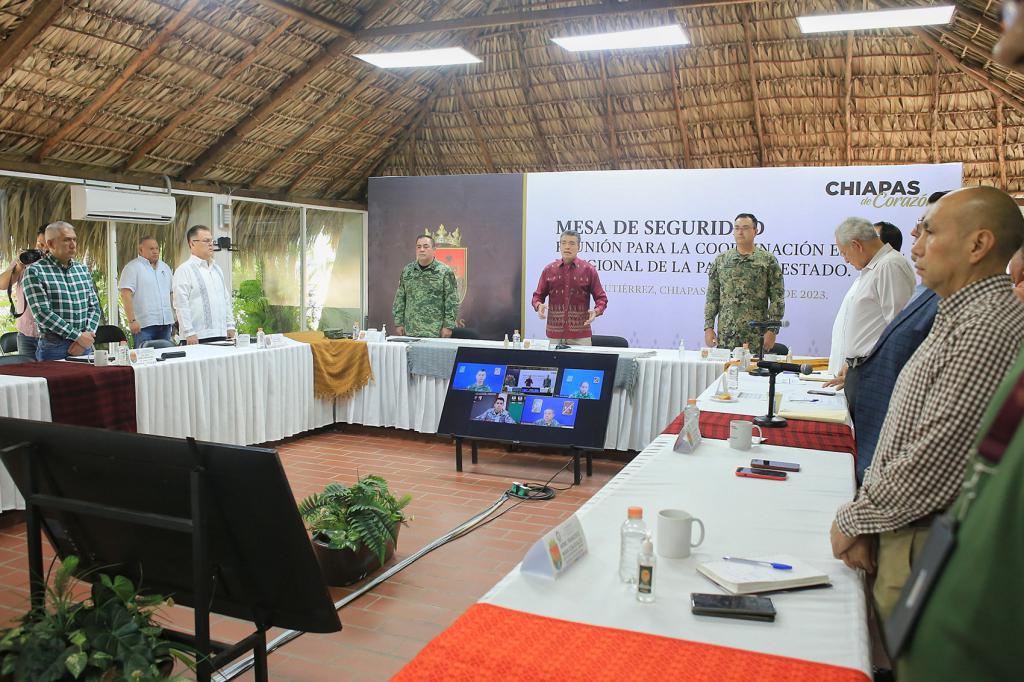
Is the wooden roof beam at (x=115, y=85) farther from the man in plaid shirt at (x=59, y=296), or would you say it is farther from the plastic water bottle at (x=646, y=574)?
the plastic water bottle at (x=646, y=574)

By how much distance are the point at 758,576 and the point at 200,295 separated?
5838mm

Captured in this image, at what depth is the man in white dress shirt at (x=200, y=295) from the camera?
640 cm

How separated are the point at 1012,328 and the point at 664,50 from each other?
8.57 meters

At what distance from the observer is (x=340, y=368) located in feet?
21.9

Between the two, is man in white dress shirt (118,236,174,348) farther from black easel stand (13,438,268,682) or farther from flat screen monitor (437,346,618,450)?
black easel stand (13,438,268,682)

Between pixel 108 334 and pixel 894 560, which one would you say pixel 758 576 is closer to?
pixel 894 560

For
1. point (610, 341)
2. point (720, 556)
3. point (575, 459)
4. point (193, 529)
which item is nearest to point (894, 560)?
point (720, 556)

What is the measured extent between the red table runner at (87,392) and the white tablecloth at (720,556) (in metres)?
3.37

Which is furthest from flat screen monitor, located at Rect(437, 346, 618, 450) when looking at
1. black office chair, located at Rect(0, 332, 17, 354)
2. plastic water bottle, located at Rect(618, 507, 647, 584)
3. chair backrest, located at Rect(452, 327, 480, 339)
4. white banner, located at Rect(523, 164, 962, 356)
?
black office chair, located at Rect(0, 332, 17, 354)

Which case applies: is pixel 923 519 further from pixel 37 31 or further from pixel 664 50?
pixel 664 50

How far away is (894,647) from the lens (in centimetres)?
99

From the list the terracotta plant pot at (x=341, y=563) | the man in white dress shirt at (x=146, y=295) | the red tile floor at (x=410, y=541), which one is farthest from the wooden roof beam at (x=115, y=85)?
the terracotta plant pot at (x=341, y=563)

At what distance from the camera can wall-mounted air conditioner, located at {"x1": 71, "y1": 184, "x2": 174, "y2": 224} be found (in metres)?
7.78

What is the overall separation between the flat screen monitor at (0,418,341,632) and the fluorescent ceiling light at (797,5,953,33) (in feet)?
18.2
